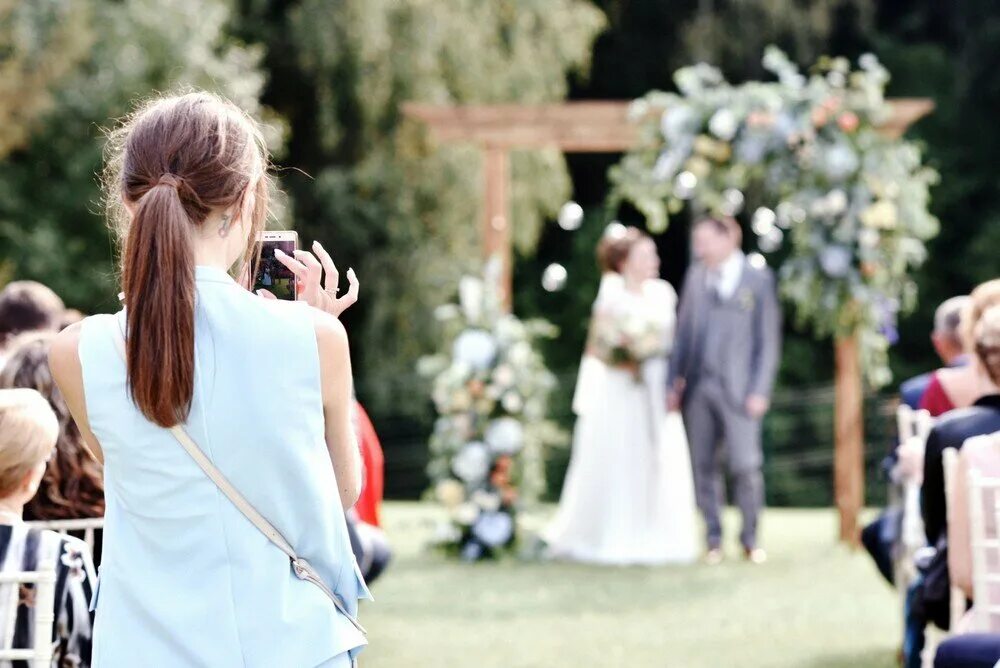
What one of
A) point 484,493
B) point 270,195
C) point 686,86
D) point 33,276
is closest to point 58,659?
point 270,195

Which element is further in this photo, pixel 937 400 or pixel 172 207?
pixel 937 400

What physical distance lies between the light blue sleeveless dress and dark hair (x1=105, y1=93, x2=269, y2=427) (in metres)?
0.04

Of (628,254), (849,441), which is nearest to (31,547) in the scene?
(628,254)

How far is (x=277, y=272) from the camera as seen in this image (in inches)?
92.2

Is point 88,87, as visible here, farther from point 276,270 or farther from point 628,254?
point 276,270

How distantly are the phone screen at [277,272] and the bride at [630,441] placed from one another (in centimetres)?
672

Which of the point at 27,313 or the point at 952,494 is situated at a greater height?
the point at 27,313

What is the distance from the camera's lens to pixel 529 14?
1691cm

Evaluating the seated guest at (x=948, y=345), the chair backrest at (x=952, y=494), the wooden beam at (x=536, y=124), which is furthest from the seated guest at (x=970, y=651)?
the wooden beam at (x=536, y=124)

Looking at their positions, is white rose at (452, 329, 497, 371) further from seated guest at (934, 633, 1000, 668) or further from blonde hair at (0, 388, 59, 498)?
blonde hair at (0, 388, 59, 498)

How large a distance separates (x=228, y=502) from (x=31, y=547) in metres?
1.34

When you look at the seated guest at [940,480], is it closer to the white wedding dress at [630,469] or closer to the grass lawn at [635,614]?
the grass lawn at [635,614]

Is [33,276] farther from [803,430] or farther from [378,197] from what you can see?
[803,430]

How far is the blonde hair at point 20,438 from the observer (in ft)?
10.6
